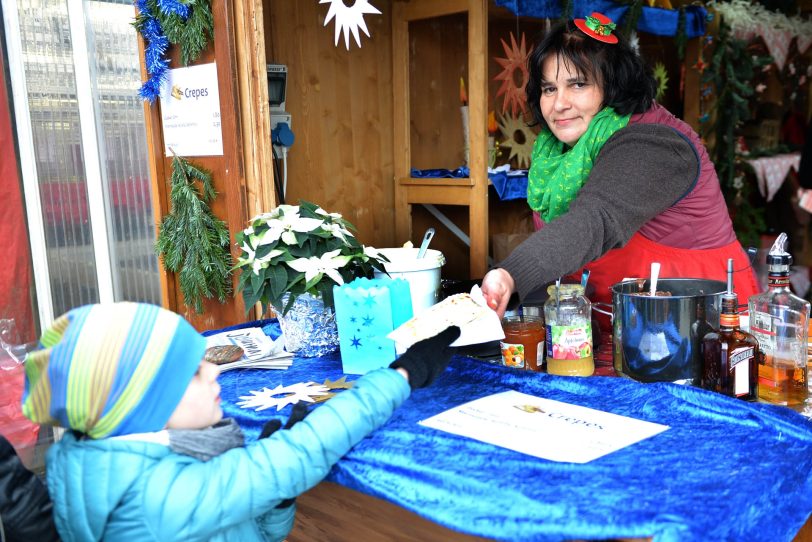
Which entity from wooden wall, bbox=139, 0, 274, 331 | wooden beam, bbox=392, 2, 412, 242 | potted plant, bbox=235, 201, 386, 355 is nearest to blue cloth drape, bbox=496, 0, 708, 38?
wooden beam, bbox=392, 2, 412, 242

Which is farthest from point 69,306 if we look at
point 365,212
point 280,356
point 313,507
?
point 313,507

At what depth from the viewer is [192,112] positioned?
125 inches

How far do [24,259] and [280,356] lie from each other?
1.92 metres

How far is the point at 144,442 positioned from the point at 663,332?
39.5 inches

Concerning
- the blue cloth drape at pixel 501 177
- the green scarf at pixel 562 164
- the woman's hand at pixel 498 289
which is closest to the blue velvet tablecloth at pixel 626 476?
the woman's hand at pixel 498 289

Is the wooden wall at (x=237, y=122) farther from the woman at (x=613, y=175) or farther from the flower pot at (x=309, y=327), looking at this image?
the woman at (x=613, y=175)

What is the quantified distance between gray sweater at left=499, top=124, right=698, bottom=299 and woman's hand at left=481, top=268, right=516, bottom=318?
0.04 metres

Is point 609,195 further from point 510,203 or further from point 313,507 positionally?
point 510,203

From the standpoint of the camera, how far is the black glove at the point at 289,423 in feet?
4.30

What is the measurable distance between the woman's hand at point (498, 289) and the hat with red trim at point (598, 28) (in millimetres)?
850

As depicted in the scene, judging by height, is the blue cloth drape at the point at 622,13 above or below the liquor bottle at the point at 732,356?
above

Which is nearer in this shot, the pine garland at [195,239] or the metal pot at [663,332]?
the metal pot at [663,332]

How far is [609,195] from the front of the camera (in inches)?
71.4

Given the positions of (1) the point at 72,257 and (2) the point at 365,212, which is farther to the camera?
(2) the point at 365,212
